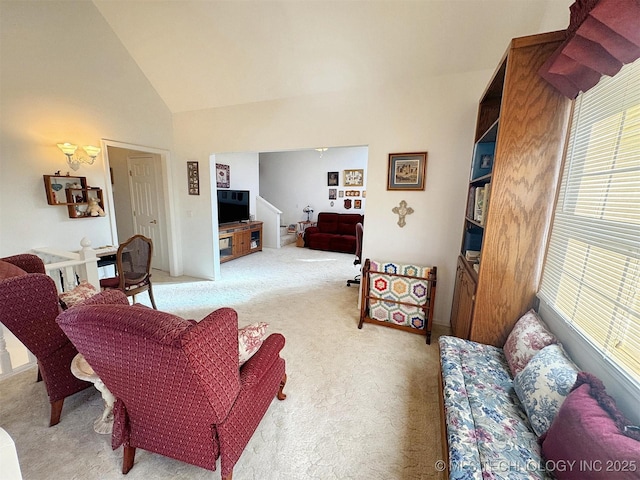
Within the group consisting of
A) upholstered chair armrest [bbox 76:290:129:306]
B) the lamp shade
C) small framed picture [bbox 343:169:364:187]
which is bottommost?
upholstered chair armrest [bbox 76:290:129:306]

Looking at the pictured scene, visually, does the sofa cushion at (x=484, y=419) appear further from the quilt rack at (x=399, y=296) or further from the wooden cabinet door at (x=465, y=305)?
the quilt rack at (x=399, y=296)

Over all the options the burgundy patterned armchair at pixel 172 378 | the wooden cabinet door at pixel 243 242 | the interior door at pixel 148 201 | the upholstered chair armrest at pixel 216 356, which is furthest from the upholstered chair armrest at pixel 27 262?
the wooden cabinet door at pixel 243 242

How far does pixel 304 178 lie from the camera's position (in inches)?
307

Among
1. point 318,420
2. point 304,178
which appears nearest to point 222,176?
point 304,178

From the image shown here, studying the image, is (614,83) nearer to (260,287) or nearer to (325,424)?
(325,424)

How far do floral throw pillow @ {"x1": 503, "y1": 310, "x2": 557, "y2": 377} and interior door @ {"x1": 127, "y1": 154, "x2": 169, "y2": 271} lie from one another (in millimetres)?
4902

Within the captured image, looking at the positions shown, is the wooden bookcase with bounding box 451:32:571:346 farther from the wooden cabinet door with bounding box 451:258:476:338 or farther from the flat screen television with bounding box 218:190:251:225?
the flat screen television with bounding box 218:190:251:225

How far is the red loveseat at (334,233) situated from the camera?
6.40m

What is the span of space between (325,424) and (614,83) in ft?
8.06

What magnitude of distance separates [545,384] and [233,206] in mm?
5682

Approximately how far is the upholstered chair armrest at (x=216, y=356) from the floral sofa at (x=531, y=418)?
37.6 inches

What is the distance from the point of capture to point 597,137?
136 cm

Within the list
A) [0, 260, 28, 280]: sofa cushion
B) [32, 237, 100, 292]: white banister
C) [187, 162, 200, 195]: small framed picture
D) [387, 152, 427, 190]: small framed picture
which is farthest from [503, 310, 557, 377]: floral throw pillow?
[187, 162, 200, 195]: small framed picture

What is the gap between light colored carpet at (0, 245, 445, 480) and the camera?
1.34m
